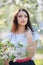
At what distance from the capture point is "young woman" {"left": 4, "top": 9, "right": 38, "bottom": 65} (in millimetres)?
1976

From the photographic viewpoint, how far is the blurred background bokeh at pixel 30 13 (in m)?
1.99

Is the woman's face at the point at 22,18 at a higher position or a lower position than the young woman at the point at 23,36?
higher

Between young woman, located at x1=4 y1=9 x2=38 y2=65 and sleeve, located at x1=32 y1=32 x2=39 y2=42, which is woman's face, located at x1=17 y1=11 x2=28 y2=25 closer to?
young woman, located at x1=4 y1=9 x2=38 y2=65

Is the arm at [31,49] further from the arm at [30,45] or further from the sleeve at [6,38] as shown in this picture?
the sleeve at [6,38]

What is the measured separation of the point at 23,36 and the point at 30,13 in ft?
0.60

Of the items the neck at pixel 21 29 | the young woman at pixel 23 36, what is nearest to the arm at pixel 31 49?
the young woman at pixel 23 36

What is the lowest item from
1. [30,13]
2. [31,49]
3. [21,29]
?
[31,49]

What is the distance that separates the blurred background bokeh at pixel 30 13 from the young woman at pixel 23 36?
32mm

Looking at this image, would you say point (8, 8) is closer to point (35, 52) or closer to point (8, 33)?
Answer: point (8, 33)

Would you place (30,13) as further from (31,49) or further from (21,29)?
(31,49)

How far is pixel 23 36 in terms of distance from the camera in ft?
6.53

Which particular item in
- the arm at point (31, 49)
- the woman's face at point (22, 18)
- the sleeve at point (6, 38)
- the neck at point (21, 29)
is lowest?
the arm at point (31, 49)

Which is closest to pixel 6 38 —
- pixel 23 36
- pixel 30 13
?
pixel 23 36

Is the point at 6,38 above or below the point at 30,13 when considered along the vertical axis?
below
